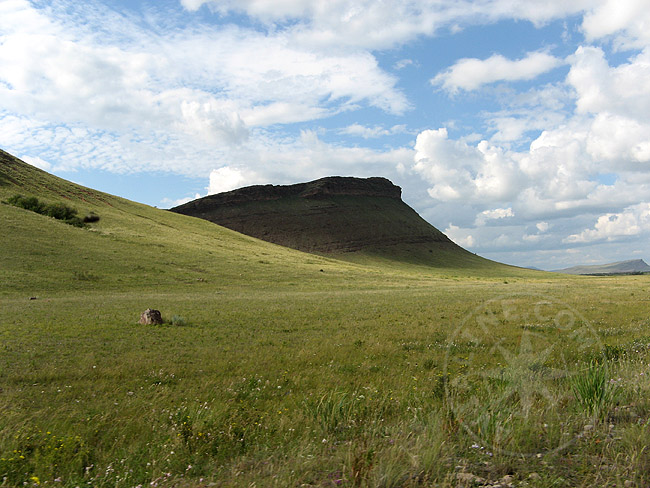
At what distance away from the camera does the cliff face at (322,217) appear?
6166 inches

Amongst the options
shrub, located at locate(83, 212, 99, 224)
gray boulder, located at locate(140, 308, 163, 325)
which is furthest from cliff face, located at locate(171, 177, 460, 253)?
gray boulder, located at locate(140, 308, 163, 325)

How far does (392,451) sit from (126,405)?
628 cm

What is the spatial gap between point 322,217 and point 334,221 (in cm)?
560

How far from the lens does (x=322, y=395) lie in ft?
30.6

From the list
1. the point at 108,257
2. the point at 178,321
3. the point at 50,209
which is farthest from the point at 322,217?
the point at 178,321

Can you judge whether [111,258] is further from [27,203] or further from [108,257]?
[27,203]

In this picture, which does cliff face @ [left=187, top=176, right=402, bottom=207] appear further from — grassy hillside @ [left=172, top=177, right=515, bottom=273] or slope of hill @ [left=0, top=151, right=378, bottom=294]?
slope of hill @ [left=0, top=151, right=378, bottom=294]

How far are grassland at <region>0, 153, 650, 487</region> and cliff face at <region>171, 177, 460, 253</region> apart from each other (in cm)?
12801

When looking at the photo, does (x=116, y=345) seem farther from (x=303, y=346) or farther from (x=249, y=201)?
(x=249, y=201)

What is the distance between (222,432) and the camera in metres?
7.00

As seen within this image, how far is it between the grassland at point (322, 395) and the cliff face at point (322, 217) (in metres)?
128

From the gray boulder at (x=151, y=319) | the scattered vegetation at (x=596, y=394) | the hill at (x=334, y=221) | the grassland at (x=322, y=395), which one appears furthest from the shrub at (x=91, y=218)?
the hill at (x=334, y=221)

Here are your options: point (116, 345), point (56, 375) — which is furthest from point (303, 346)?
point (56, 375)

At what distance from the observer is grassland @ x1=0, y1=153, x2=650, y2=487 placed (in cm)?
519
